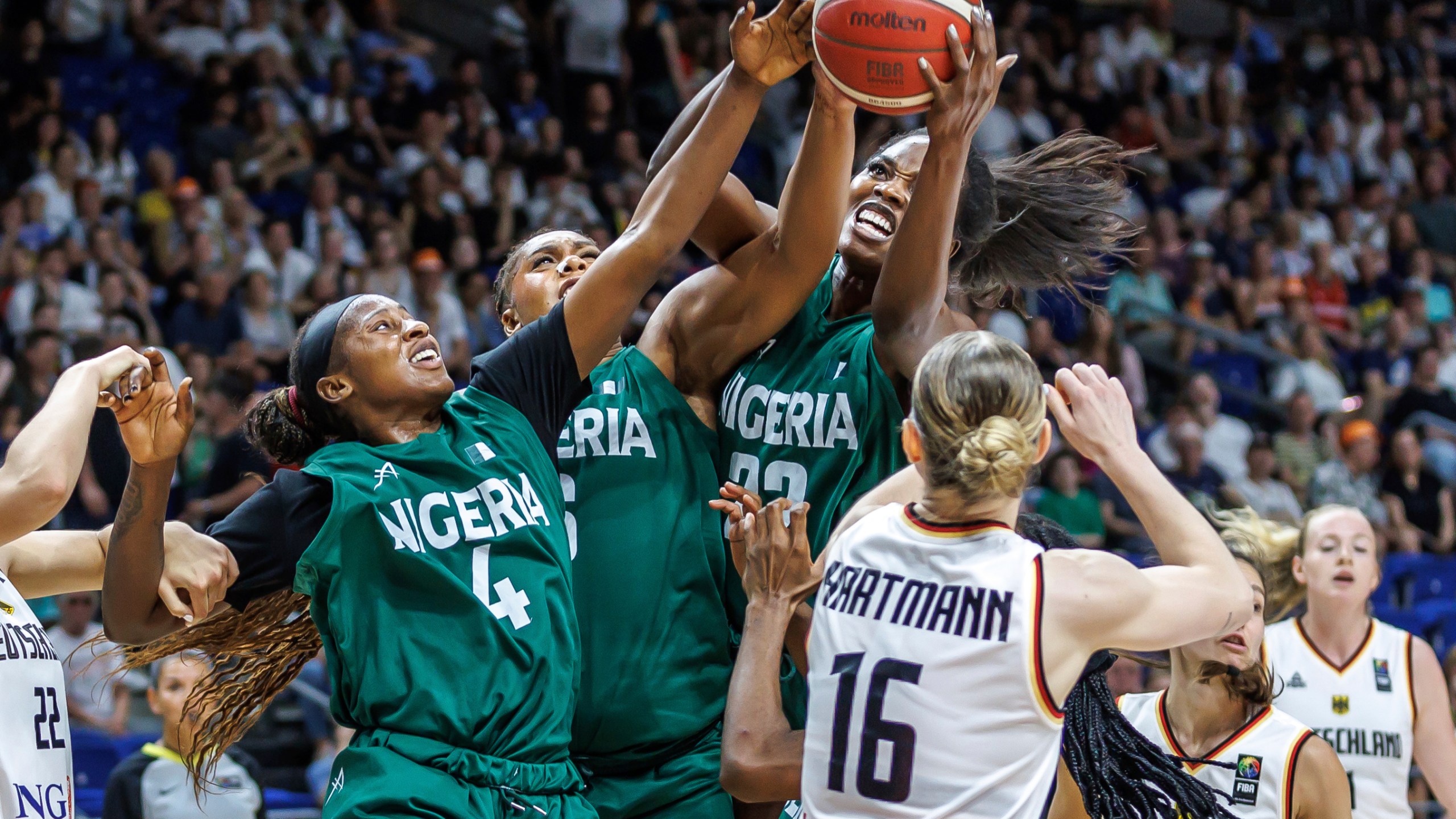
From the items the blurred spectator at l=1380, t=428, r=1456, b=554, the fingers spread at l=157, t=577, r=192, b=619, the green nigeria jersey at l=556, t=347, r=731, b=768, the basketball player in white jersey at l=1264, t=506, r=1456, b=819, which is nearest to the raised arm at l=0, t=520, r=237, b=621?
the fingers spread at l=157, t=577, r=192, b=619

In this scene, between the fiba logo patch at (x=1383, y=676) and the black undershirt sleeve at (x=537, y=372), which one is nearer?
the black undershirt sleeve at (x=537, y=372)

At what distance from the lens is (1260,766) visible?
424 cm

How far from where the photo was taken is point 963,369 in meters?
2.48

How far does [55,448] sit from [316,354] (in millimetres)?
549

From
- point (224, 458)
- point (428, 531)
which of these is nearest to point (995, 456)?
point (428, 531)

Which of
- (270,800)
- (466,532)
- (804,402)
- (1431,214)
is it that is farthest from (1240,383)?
(466,532)

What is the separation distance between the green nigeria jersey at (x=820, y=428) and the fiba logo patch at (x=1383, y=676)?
3.01 meters

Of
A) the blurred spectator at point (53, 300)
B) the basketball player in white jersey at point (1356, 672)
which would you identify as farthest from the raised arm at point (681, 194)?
the blurred spectator at point (53, 300)

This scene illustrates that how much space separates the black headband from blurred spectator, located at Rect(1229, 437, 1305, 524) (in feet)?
26.8

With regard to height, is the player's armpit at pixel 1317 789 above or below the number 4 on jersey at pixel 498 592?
below

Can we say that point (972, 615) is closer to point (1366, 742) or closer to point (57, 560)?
point (57, 560)

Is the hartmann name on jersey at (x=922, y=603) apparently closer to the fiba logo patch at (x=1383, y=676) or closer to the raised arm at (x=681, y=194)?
the raised arm at (x=681, y=194)

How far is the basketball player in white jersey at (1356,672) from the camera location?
5555mm

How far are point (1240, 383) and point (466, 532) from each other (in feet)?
32.6
